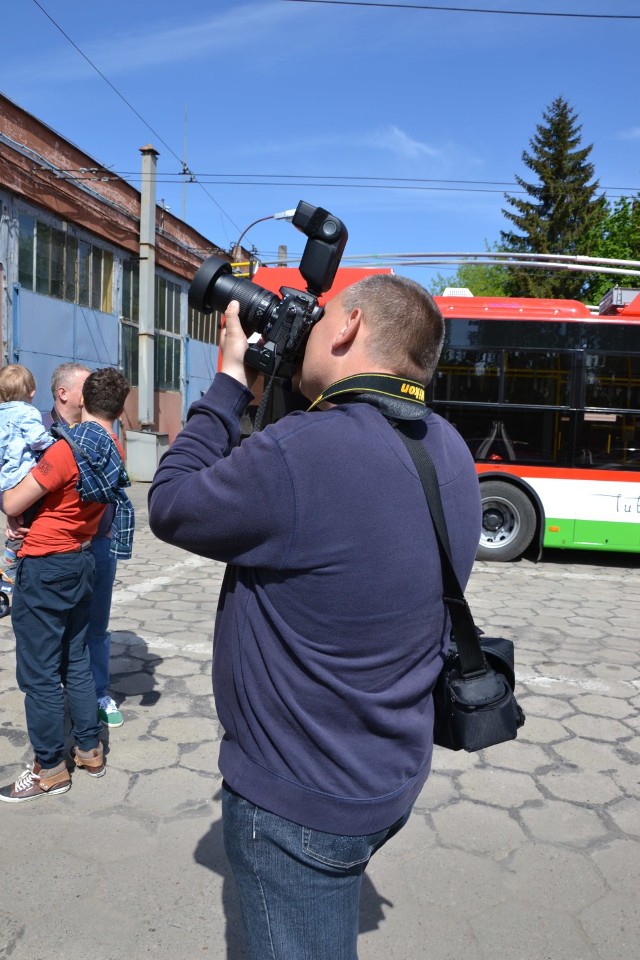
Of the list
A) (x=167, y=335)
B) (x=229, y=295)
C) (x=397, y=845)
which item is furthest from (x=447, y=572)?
(x=167, y=335)

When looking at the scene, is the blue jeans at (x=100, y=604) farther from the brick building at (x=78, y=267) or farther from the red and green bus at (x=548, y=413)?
the brick building at (x=78, y=267)

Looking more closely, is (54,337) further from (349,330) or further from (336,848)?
(336,848)

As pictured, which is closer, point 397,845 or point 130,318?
point 397,845

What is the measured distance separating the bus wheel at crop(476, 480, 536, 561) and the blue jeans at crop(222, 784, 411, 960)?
779 centimetres

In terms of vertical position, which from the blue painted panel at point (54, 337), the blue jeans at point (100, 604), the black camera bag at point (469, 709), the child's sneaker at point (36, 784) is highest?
the blue painted panel at point (54, 337)

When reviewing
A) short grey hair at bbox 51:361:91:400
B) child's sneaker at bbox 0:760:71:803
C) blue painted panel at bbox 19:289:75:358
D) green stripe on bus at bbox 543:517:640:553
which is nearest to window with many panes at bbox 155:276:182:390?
blue painted panel at bbox 19:289:75:358

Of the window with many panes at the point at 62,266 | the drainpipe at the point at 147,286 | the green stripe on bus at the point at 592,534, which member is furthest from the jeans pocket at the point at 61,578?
the drainpipe at the point at 147,286

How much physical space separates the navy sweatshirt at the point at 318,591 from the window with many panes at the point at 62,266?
47.7 ft

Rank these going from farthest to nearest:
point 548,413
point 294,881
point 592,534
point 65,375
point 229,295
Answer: point 548,413, point 592,534, point 65,375, point 229,295, point 294,881

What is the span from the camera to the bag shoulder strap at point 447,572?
1.43 metres

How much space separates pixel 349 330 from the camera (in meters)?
1.45

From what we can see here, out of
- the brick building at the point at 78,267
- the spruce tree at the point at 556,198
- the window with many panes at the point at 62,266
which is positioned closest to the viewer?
the brick building at the point at 78,267

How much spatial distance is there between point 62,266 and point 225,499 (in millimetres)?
16118

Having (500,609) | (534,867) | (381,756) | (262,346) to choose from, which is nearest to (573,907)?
(534,867)
